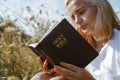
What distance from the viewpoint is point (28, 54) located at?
612 cm

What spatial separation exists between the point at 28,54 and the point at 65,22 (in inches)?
120

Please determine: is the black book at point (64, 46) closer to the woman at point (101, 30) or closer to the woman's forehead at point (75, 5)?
the woman at point (101, 30)

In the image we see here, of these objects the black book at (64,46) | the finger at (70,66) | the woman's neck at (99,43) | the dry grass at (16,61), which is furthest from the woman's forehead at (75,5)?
the dry grass at (16,61)

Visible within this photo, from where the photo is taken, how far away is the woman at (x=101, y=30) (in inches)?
138

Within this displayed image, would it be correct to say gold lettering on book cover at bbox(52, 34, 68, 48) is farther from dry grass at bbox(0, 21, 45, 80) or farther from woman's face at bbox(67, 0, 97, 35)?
dry grass at bbox(0, 21, 45, 80)

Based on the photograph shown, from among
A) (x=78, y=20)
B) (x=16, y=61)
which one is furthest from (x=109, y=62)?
(x=16, y=61)

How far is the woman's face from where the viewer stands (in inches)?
141

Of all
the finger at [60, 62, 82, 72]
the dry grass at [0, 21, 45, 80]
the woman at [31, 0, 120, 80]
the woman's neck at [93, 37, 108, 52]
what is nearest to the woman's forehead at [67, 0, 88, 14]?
the woman at [31, 0, 120, 80]

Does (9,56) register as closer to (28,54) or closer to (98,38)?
(28,54)

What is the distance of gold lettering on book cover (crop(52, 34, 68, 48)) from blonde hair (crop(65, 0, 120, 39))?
511 mm

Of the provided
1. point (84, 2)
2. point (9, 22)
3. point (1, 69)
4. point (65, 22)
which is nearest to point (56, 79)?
point (65, 22)

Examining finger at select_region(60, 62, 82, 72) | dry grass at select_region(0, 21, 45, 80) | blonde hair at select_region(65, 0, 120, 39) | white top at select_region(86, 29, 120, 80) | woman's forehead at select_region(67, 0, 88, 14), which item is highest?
woman's forehead at select_region(67, 0, 88, 14)

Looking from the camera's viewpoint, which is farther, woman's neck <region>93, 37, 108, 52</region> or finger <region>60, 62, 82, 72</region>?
woman's neck <region>93, 37, 108, 52</region>

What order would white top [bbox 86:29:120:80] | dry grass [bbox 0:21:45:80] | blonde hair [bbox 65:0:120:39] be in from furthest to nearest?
dry grass [bbox 0:21:45:80] → blonde hair [bbox 65:0:120:39] → white top [bbox 86:29:120:80]
